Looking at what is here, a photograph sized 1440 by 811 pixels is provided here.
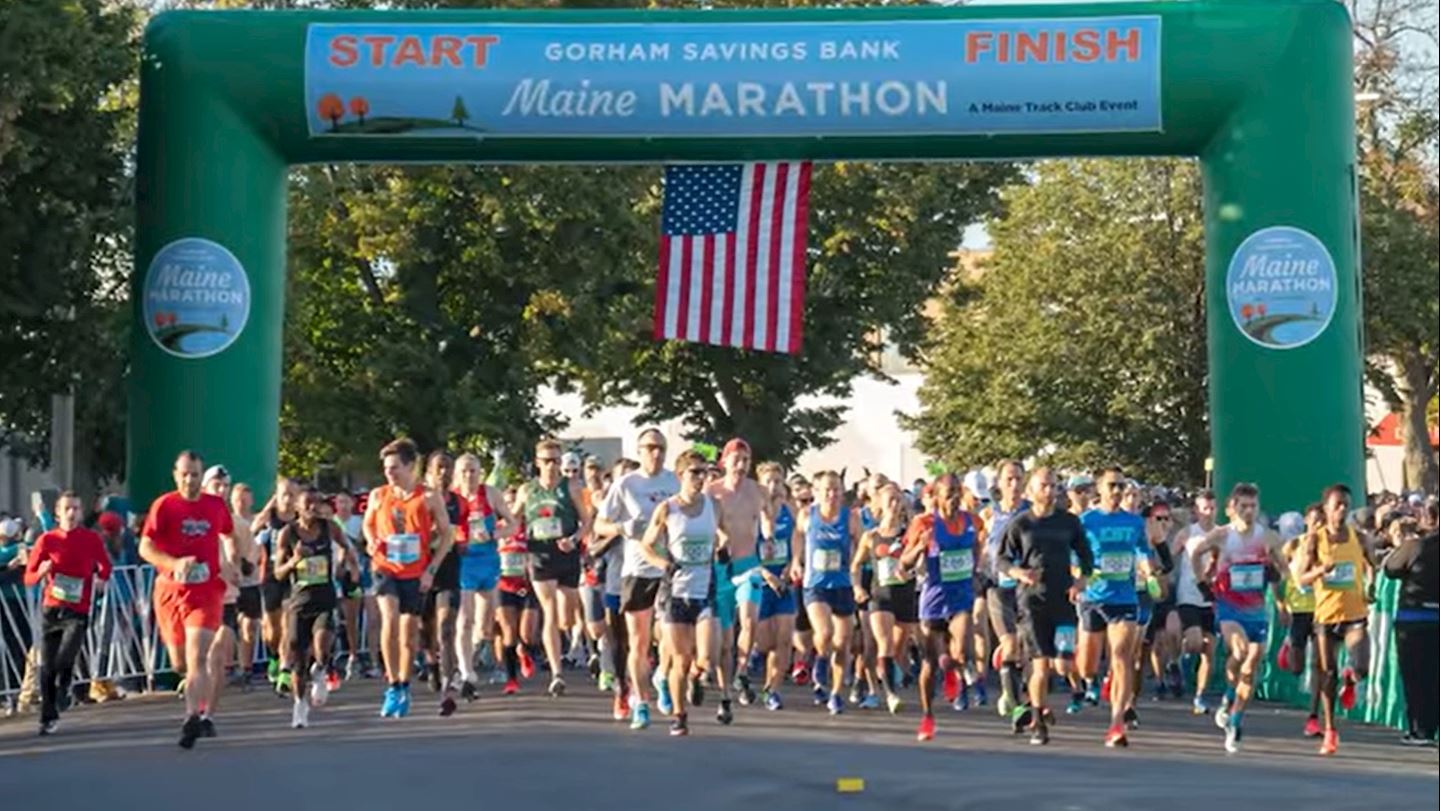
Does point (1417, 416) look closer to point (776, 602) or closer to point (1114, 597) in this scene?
point (776, 602)

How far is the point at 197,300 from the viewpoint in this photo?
22703 millimetres

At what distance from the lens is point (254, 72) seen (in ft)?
74.0

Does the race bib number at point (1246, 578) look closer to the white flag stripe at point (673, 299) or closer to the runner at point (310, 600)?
the runner at point (310, 600)

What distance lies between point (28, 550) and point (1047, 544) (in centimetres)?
794

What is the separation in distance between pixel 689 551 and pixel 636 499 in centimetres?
82

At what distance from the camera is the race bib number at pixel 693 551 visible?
17.0 m

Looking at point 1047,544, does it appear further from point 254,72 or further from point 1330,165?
point 254,72

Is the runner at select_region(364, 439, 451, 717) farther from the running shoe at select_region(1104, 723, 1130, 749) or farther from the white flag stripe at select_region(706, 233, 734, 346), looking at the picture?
the white flag stripe at select_region(706, 233, 734, 346)

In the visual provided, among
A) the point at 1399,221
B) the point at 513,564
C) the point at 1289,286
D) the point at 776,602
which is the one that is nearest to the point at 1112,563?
the point at 776,602

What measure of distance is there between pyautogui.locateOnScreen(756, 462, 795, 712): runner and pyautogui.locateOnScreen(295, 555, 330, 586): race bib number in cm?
313

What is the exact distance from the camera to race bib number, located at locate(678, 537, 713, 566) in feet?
55.6

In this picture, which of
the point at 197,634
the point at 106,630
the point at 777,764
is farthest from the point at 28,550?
the point at 777,764

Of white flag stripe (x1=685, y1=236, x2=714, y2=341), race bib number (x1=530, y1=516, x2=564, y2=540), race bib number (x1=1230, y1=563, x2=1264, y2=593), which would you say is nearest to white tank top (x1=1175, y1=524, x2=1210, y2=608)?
race bib number (x1=1230, y1=563, x2=1264, y2=593)

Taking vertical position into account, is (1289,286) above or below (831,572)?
above
